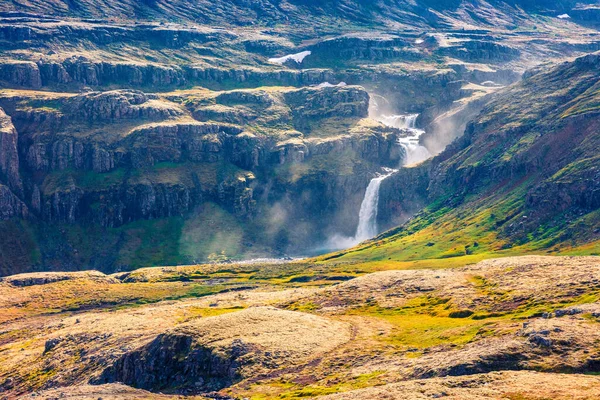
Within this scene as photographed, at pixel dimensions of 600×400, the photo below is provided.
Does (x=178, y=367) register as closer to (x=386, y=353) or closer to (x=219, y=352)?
(x=219, y=352)

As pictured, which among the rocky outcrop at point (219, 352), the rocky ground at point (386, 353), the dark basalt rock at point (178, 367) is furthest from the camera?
the rocky outcrop at point (219, 352)

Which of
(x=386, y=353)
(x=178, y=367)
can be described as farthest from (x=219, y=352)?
(x=386, y=353)

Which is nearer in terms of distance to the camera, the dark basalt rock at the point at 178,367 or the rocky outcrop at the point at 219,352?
the dark basalt rock at the point at 178,367

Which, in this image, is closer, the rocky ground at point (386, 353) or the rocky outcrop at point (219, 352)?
the rocky ground at point (386, 353)

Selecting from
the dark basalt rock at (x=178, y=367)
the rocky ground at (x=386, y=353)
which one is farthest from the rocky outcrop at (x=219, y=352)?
the rocky ground at (x=386, y=353)

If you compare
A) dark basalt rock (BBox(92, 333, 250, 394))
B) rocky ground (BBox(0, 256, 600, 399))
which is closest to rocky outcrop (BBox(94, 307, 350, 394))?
dark basalt rock (BBox(92, 333, 250, 394))

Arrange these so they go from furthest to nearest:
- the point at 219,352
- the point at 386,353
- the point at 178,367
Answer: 1. the point at 178,367
2. the point at 219,352
3. the point at 386,353

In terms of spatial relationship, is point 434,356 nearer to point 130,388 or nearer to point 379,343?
point 379,343

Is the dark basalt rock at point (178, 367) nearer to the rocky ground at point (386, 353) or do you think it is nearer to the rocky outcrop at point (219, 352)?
the rocky outcrop at point (219, 352)

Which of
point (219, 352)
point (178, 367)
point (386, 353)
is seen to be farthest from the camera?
point (178, 367)

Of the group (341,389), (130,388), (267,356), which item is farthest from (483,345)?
(130,388)

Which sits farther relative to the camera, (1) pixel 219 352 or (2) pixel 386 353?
(1) pixel 219 352

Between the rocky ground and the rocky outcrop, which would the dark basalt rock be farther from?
the rocky ground

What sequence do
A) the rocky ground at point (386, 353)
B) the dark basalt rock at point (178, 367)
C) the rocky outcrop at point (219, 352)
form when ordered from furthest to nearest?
the rocky outcrop at point (219, 352), the dark basalt rock at point (178, 367), the rocky ground at point (386, 353)
